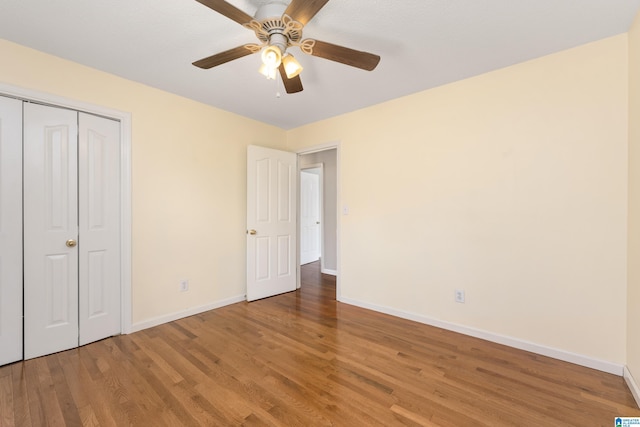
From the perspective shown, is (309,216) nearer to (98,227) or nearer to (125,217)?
(125,217)

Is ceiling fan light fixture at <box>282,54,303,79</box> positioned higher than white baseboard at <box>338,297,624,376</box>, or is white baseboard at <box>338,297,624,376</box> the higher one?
ceiling fan light fixture at <box>282,54,303,79</box>

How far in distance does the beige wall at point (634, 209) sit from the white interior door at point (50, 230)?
161 inches

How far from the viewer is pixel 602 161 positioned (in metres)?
1.93

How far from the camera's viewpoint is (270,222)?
12.0 ft

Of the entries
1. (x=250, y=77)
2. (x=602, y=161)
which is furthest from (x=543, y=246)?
(x=250, y=77)

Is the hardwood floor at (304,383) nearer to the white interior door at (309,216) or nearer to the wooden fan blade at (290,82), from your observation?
the wooden fan blade at (290,82)

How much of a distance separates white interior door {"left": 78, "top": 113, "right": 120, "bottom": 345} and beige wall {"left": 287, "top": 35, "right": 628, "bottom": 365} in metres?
2.54

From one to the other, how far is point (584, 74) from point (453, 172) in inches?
43.5

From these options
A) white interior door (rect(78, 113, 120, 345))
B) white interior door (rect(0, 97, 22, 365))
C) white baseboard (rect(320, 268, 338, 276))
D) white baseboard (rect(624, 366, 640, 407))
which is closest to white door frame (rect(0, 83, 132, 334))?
white interior door (rect(78, 113, 120, 345))

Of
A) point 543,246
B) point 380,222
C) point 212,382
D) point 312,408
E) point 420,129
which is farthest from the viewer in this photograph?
point 380,222

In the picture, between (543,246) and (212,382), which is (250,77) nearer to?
(212,382)

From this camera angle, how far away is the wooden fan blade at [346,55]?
5.32 ft

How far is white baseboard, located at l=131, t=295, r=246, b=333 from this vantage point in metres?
2.61

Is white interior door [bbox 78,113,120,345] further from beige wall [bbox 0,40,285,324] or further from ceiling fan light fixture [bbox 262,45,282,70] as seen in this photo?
ceiling fan light fixture [bbox 262,45,282,70]
